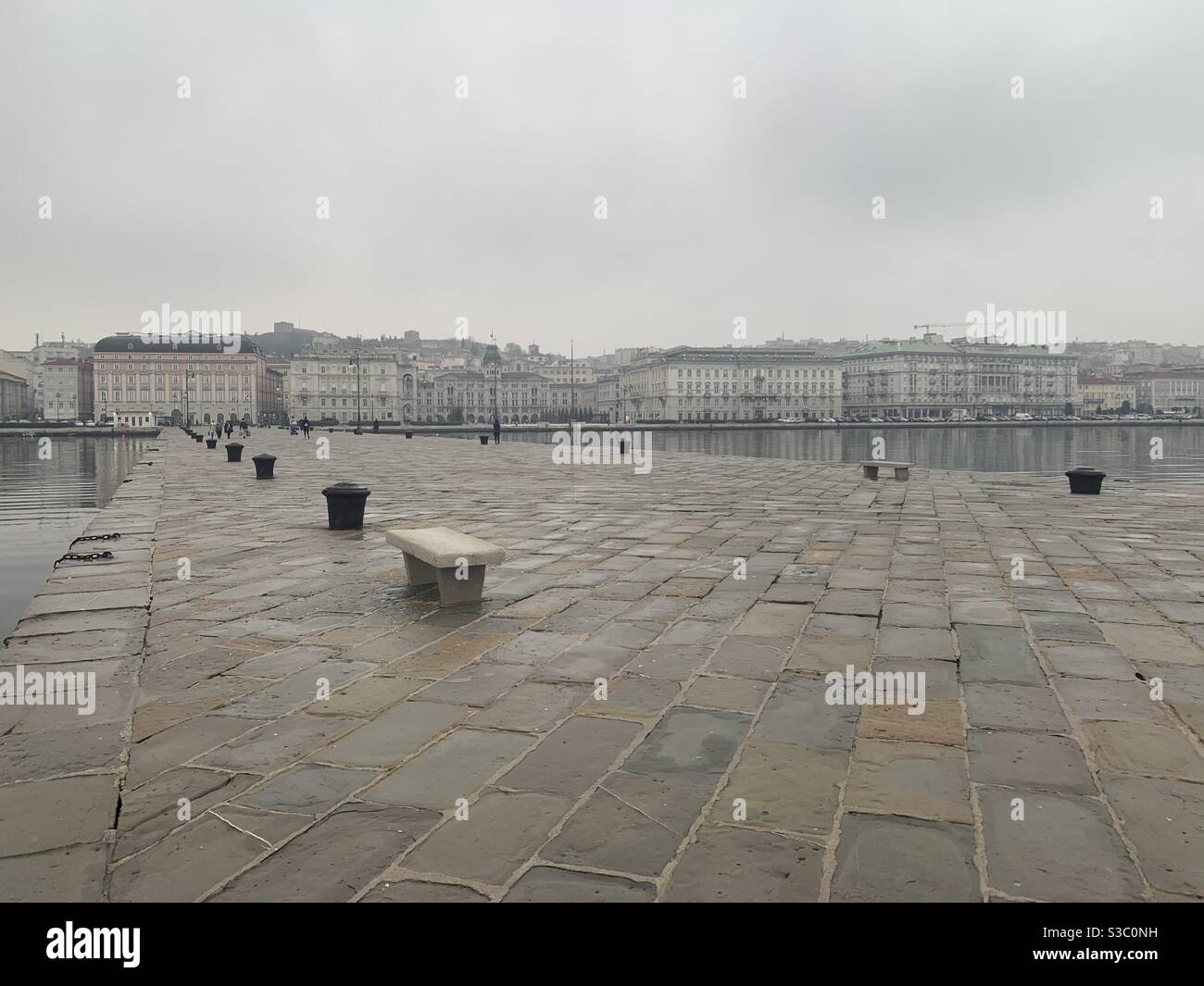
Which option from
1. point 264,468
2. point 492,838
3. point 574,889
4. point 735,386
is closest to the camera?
point 574,889

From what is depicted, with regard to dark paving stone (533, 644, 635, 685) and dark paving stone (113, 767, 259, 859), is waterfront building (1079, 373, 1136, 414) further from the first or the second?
dark paving stone (113, 767, 259, 859)

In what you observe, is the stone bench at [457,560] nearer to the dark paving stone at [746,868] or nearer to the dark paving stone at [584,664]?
the dark paving stone at [584,664]

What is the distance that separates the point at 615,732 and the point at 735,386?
397 feet

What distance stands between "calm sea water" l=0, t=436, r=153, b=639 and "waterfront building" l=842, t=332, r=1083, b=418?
11506cm

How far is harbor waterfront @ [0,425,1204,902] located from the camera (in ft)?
7.56

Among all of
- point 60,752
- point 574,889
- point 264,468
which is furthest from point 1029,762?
point 264,468

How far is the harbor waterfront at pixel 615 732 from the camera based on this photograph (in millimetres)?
2305

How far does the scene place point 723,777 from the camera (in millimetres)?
2852

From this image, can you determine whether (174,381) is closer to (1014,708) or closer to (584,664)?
(584,664)

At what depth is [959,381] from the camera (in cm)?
12975
